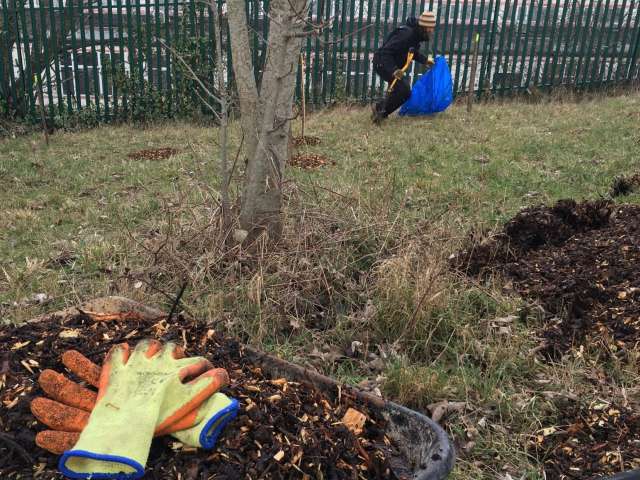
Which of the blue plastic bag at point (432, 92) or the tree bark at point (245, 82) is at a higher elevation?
the tree bark at point (245, 82)

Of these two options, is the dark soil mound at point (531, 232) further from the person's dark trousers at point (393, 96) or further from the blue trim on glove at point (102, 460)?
the person's dark trousers at point (393, 96)

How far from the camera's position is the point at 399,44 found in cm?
926

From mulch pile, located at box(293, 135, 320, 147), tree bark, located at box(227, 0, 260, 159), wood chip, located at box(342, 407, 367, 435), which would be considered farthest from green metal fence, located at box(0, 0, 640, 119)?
wood chip, located at box(342, 407, 367, 435)

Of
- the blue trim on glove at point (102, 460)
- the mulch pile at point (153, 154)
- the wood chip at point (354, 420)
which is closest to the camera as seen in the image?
the blue trim on glove at point (102, 460)

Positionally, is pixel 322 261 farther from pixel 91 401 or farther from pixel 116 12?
pixel 116 12

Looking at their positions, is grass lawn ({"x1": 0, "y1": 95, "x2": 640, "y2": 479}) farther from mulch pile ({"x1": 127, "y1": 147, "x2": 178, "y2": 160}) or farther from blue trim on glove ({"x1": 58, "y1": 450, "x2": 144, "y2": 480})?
blue trim on glove ({"x1": 58, "y1": 450, "x2": 144, "y2": 480})

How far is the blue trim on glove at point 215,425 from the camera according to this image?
173 centimetres

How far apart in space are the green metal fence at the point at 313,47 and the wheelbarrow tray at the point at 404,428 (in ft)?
20.0

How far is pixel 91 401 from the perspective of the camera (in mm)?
1868

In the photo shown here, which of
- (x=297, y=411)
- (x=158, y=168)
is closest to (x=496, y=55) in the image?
(x=158, y=168)

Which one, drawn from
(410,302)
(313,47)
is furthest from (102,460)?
(313,47)

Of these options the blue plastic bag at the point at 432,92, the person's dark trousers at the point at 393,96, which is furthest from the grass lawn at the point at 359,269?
the blue plastic bag at the point at 432,92

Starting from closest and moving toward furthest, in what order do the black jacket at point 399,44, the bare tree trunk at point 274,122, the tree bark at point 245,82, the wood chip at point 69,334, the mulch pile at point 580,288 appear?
the wood chip at point 69,334
the mulch pile at point 580,288
the bare tree trunk at point 274,122
the tree bark at point 245,82
the black jacket at point 399,44

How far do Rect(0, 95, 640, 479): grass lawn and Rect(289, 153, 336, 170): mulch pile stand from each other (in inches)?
7.9
